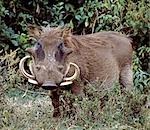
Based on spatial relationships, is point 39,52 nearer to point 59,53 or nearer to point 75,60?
point 59,53

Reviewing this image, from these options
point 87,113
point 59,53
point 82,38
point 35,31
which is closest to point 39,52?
point 59,53

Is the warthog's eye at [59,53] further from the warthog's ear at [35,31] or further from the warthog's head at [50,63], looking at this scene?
the warthog's ear at [35,31]

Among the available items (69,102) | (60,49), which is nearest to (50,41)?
(60,49)

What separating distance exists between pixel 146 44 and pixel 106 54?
232 centimetres

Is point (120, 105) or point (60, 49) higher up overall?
point (60, 49)

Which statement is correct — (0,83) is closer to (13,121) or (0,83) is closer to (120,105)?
(13,121)

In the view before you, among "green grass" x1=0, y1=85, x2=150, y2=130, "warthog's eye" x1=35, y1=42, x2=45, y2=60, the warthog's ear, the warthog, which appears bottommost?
"green grass" x1=0, y1=85, x2=150, y2=130

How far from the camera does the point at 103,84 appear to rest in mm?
7055

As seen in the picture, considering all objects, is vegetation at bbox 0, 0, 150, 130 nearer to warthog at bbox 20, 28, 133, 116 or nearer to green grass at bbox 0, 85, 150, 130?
warthog at bbox 20, 28, 133, 116

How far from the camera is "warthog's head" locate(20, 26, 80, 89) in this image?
6.38 m

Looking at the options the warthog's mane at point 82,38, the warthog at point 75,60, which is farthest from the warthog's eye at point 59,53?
the warthog's mane at point 82,38

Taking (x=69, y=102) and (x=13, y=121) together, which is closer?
(x=13, y=121)

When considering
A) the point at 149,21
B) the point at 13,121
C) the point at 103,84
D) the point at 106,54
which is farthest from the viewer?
the point at 149,21

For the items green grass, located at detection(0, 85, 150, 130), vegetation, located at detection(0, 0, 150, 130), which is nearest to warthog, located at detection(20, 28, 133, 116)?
vegetation, located at detection(0, 0, 150, 130)
